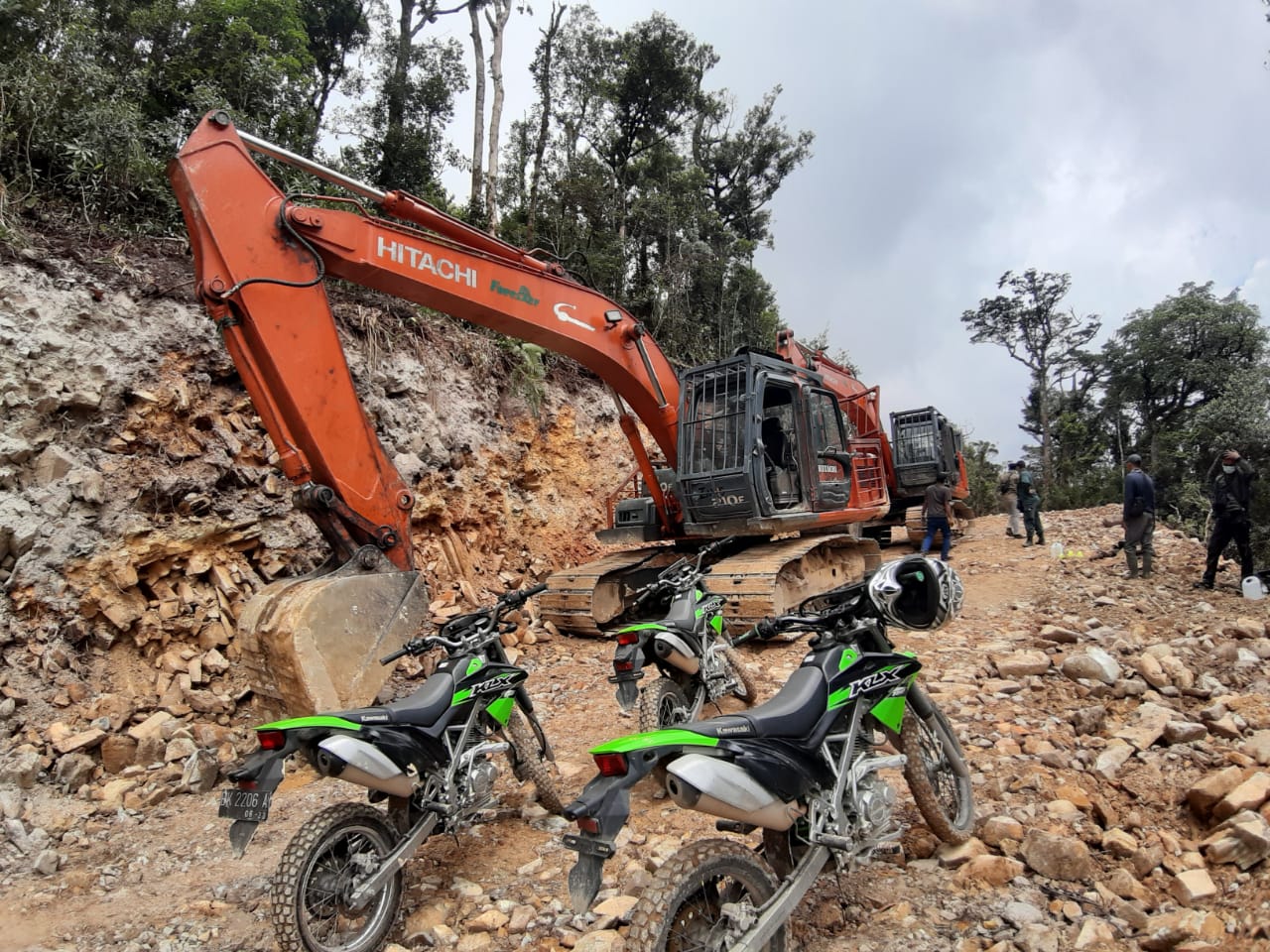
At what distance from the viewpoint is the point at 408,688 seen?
6.07m

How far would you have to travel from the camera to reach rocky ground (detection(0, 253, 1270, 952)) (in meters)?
2.90

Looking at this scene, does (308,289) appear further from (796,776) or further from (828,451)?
(828,451)

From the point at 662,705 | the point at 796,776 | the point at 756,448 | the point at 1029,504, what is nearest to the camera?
the point at 796,776

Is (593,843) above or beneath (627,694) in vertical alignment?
above

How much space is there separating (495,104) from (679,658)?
14.8 m

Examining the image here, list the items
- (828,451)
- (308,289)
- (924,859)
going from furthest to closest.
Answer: (828,451), (308,289), (924,859)

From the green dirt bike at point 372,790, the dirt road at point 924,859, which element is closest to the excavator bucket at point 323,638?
the dirt road at point 924,859

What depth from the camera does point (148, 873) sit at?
3.66 m

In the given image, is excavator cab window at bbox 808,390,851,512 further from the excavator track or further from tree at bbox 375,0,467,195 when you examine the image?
tree at bbox 375,0,467,195

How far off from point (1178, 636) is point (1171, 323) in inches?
1150

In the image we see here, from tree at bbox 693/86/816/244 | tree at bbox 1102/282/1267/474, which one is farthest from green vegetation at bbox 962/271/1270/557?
tree at bbox 693/86/816/244

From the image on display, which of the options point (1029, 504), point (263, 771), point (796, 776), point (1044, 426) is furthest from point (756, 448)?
point (1044, 426)

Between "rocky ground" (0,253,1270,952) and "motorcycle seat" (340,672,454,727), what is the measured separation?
2.56ft

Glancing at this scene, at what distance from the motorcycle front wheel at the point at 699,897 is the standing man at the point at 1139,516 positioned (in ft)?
26.8
